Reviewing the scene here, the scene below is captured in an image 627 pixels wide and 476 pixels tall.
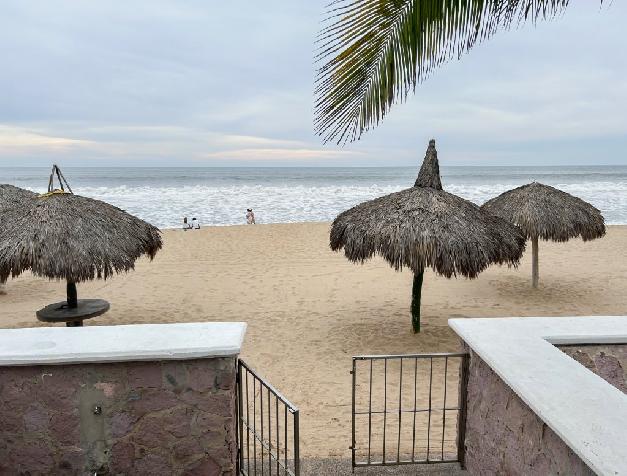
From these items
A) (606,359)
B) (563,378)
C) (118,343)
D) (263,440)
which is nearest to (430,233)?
(606,359)

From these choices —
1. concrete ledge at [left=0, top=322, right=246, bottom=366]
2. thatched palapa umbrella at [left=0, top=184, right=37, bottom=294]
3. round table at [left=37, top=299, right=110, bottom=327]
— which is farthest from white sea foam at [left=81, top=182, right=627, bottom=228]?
concrete ledge at [left=0, top=322, right=246, bottom=366]

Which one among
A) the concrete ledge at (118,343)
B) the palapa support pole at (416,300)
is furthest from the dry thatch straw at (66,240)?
the palapa support pole at (416,300)

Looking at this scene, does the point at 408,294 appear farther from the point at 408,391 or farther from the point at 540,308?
the point at 408,391

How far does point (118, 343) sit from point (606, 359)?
3.36m

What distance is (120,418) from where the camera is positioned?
3258 mm

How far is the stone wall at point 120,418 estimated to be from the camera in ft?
10.4

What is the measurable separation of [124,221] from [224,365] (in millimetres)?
5608

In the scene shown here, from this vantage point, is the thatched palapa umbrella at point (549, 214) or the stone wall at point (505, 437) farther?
the thatched palapa umbrella at point (549, 214)

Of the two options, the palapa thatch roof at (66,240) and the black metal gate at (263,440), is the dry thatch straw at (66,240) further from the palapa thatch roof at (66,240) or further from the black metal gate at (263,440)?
the black metal gate at (263,440)

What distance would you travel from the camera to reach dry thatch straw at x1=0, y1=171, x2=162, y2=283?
23.3ft

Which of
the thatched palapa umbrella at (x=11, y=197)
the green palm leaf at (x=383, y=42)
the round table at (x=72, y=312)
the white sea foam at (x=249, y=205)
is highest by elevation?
the green palm leaf at (x=383, y=42)

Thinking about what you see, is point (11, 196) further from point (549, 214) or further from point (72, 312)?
point (549, 214)

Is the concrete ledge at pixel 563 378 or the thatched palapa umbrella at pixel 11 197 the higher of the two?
the thatched palapa umbrella at pixel 11 197

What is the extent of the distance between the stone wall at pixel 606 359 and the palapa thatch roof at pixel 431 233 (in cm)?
365
